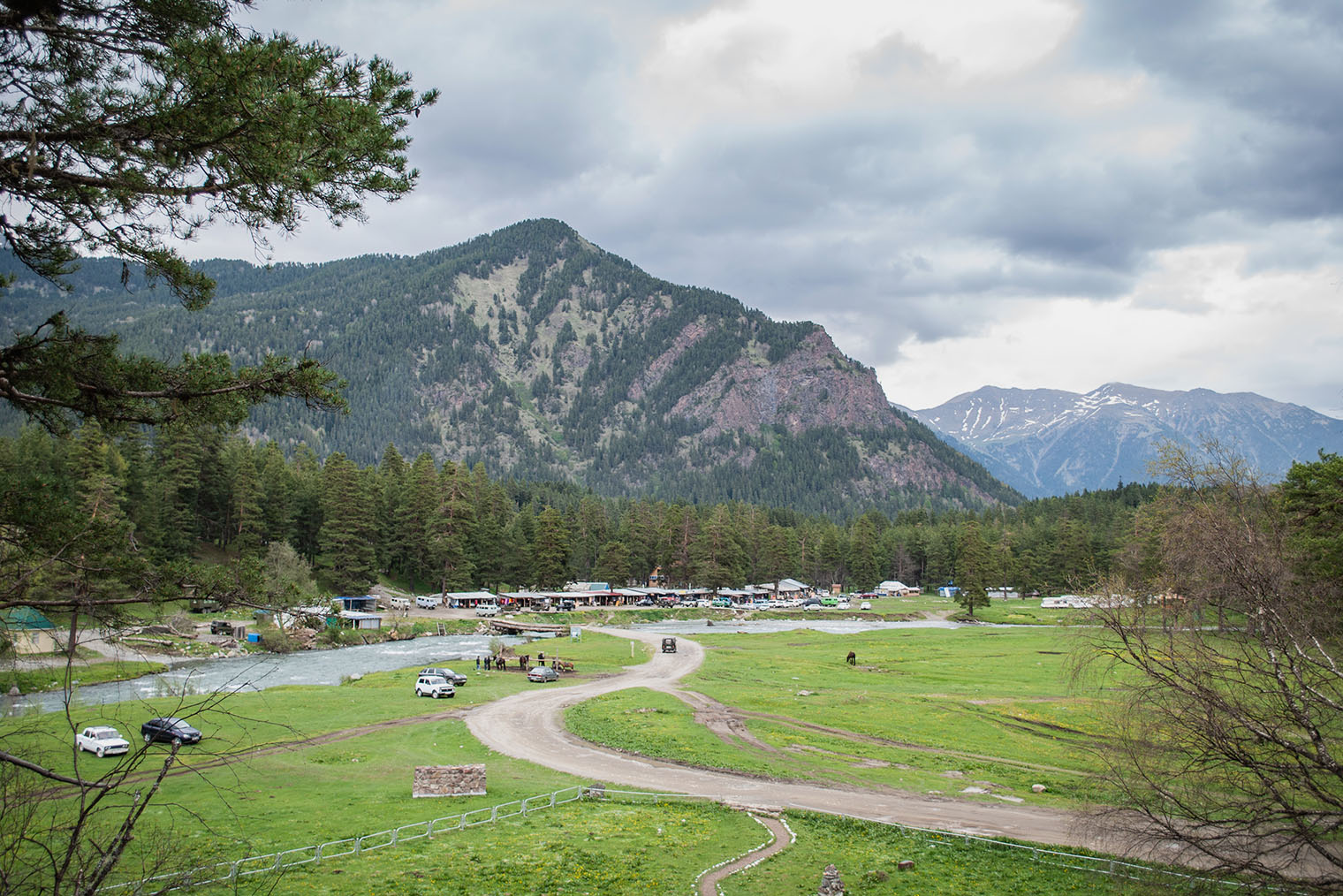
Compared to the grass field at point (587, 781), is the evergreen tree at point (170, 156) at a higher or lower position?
higher

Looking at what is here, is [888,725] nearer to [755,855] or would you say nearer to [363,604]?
[755,855]

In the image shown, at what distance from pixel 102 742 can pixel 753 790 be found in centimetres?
2259

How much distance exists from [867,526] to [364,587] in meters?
99.5

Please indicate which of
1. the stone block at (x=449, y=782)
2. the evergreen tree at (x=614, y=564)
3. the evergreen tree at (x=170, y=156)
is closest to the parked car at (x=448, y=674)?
the stone block at (x=449, y=782)

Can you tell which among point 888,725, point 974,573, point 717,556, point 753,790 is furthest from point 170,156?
point 717,556

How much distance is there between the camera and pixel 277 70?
10.1m

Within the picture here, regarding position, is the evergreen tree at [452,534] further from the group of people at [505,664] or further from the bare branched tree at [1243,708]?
the bare branched tree at [1243,708]

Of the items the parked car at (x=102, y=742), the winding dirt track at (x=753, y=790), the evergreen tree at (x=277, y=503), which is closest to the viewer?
the winding dirt track at (x=753, y=790)

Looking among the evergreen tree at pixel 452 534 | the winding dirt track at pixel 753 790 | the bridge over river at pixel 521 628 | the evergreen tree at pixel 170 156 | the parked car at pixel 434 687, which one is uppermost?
the evergreen tree at pixel 170 156

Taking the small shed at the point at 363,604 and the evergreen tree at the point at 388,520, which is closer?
the small shed at the point at 363,604

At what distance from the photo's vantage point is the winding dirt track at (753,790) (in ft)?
73.5

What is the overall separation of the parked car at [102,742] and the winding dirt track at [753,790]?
42.3ft

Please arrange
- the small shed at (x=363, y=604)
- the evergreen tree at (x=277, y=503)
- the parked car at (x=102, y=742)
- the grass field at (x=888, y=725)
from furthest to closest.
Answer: the evergreen tree at (x=277, y=503)
the small shed at (x=363, y=604)
the grass field at (x=888, y=725)
the parked car at (x=102, y=742)

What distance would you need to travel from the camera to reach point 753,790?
26062 mm
